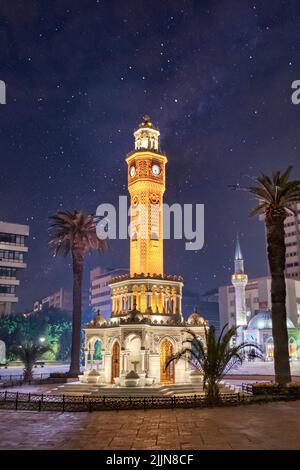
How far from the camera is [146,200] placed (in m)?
36.6

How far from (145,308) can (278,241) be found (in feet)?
36.1

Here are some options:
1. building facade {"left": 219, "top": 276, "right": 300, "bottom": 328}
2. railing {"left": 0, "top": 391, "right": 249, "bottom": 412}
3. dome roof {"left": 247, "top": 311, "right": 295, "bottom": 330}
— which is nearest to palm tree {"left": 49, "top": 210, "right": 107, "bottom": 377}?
railing {"left": 0, "top": 391, "right": 249, "bottom": 412}

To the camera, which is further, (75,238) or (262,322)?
(262,322)

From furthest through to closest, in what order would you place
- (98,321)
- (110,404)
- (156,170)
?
1. (156,170)
2. (98,321)
3. (110,404)

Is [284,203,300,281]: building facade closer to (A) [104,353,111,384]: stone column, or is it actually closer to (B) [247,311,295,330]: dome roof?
(B) [247,311,295,330]: dome roof

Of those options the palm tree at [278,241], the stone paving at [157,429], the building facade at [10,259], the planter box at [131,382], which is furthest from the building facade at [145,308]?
the building facade at [10,259]

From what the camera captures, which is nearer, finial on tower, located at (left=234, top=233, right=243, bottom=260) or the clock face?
the clock face

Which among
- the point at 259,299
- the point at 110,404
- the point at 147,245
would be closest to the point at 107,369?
the point at 147,245

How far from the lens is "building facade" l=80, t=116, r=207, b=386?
3209 centimetres

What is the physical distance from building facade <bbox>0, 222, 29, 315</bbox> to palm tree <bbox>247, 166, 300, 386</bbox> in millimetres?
69273

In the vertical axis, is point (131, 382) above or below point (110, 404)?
A: above

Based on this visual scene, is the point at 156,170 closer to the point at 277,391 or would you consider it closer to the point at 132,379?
the point at 132,379
